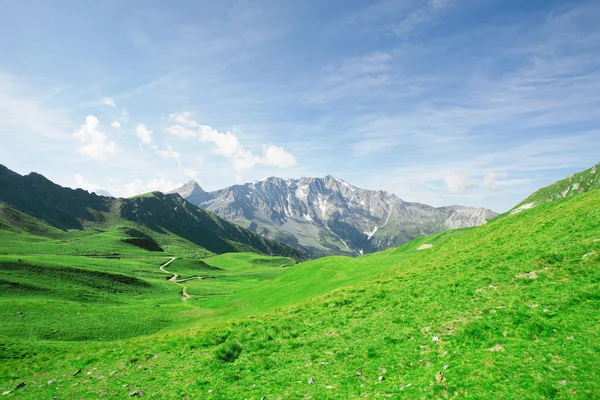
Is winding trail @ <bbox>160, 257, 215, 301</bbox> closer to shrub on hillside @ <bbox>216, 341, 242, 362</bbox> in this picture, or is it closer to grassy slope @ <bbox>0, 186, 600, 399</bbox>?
grassy slope @ <bbox>0, 186, 600, 399</bbox>

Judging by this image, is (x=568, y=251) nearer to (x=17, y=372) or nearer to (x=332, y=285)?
(x=332, y=285)

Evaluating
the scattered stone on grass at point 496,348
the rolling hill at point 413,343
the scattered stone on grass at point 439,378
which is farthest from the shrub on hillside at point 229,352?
the scattered stone on grass at point 496,348

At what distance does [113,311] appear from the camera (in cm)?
5406

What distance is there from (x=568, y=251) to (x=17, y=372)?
4436cm

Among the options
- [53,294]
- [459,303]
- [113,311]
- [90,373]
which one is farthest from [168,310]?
[459,303]

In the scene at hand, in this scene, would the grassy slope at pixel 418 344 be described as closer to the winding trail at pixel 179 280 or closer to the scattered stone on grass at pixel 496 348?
the scattered stone on grass at pixel 496 348

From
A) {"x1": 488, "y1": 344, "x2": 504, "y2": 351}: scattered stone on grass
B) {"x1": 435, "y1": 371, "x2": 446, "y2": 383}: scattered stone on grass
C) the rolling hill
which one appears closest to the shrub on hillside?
the rolling hill

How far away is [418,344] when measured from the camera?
18.2 m

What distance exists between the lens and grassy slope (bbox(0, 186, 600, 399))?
14.0 metres

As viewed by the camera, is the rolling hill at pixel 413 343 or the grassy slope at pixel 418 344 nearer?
the grassy slope at pixel 418 344

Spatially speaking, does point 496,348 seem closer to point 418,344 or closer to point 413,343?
point 418,344

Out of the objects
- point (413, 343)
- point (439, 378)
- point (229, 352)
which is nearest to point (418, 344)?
point (413, 343)

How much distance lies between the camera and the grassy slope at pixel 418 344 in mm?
13969

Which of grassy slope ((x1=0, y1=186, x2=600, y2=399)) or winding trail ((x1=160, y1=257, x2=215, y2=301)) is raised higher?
grassy slope ((x1=0, y1=186, x2=600, y2=399))
